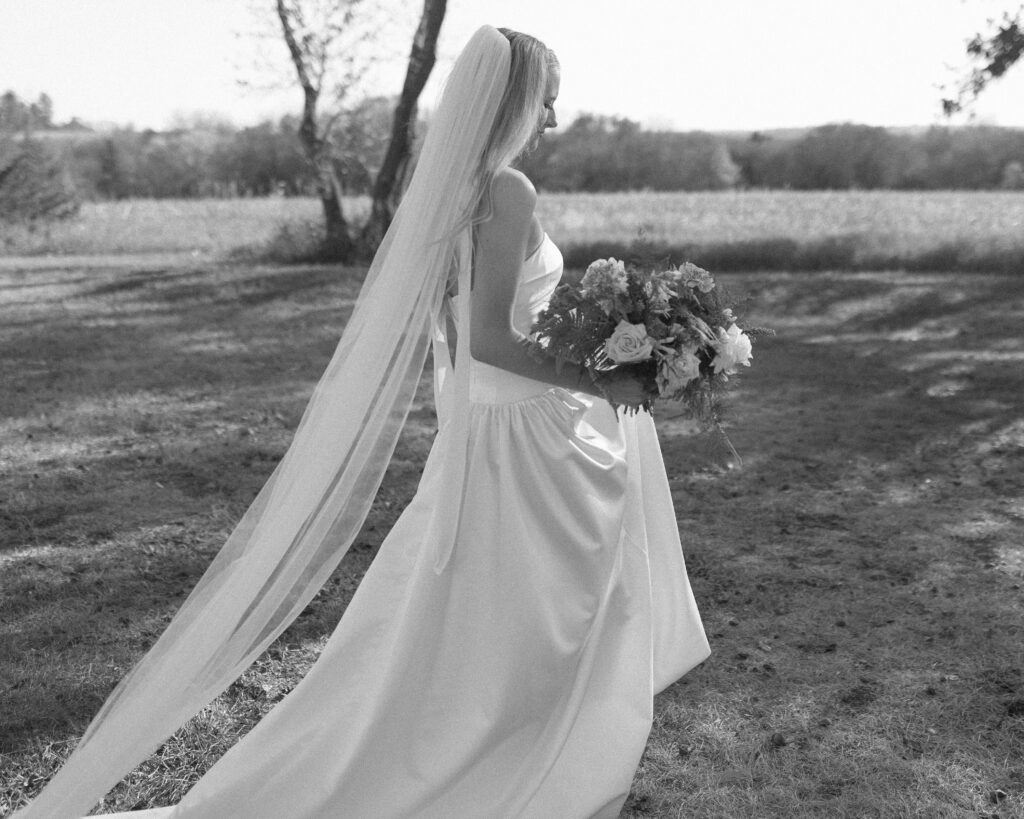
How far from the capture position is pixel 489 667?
363 centimetres

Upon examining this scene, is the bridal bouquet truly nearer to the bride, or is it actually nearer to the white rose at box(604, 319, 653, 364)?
the white rose at box(604, 319, 653, 364)

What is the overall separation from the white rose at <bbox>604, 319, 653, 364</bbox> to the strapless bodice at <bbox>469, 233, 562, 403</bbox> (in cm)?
40

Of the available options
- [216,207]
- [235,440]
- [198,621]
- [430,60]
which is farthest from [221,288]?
[216,207]

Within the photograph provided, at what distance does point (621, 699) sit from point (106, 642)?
2759 millimetres

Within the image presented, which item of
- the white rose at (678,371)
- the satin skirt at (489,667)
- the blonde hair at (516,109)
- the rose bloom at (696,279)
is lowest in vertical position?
the satin skirt at (489,667)

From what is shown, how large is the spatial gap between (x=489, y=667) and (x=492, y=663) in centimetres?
2

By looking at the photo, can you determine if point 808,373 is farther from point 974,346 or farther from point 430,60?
point 430,60

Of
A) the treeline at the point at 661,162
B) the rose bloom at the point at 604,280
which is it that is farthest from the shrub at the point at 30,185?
the rose bloom at the point at 604,280

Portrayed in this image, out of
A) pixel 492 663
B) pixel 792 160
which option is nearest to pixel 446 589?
pixel 492 663

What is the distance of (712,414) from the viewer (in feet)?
12.3

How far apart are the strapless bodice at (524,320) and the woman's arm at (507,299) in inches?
7.2

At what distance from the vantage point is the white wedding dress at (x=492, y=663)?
356 centimetres

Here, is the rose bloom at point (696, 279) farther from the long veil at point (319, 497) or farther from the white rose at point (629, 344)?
the long veil at point (319, 497)

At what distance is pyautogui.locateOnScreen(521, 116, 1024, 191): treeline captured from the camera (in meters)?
35.8
